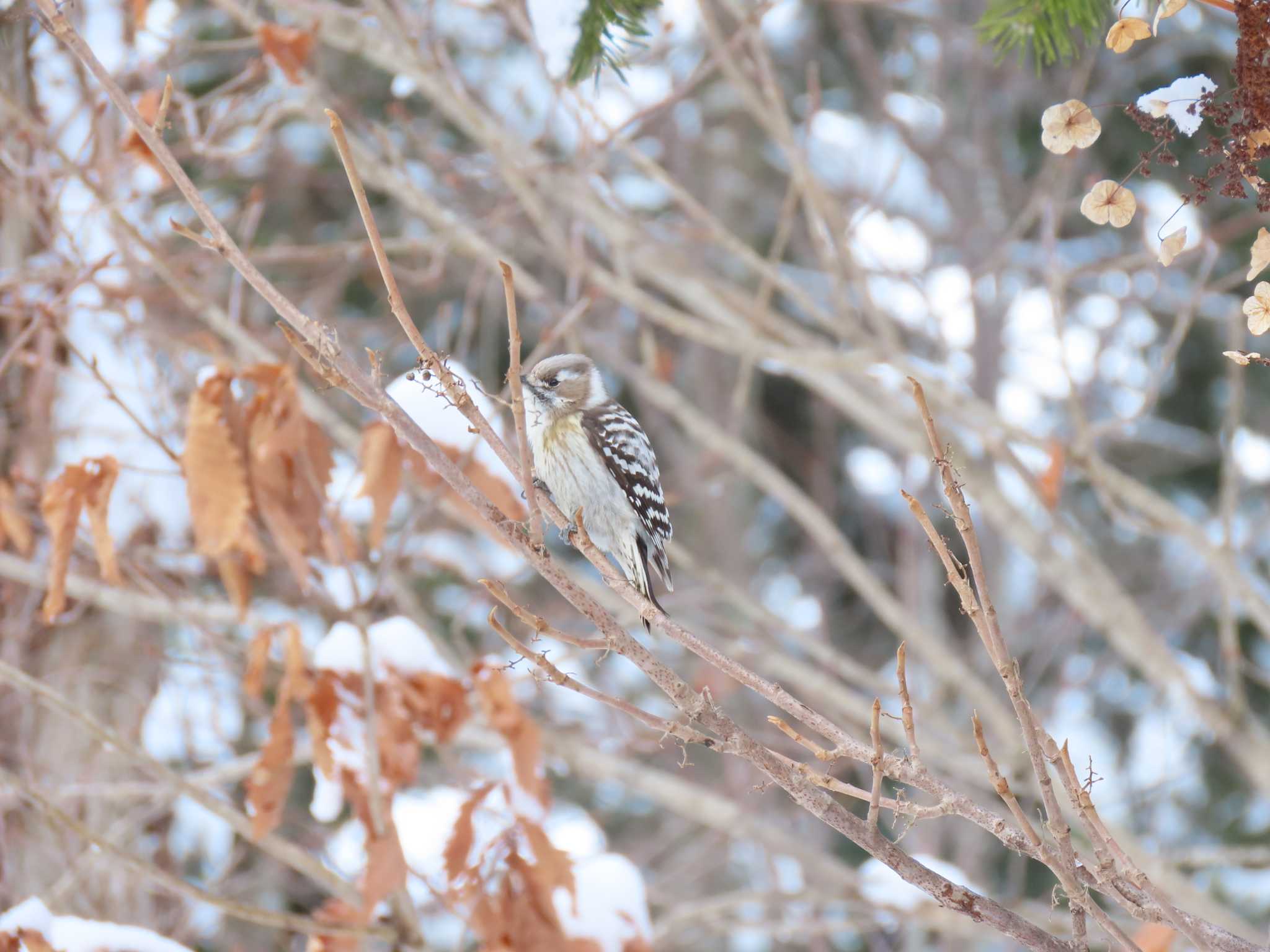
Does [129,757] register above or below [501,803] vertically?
below

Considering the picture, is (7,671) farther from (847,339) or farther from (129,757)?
(847,339)

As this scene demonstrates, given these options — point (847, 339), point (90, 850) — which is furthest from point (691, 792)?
point (90, 850)

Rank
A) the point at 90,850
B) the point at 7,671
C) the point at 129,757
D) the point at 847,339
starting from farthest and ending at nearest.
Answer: the point at 847,339 < the point at 90,850 < the point at 129,757 < the point at 7,671

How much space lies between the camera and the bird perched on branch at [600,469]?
13.4ft

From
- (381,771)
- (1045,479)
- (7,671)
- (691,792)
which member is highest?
(1045,479)

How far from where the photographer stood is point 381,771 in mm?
3676

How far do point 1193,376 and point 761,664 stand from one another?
17.6ft

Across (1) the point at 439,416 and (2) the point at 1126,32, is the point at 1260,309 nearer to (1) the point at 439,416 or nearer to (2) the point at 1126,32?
(2) the point at 1126,32

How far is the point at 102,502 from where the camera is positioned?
121 inches

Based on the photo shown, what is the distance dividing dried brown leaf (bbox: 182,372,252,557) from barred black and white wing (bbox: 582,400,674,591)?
1.40 meters

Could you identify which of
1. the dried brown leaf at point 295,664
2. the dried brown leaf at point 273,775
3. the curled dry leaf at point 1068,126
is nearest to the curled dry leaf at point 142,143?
the dried brown leaf at point 295,664

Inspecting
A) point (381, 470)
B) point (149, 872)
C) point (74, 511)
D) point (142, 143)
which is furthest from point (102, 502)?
point (142, 143)

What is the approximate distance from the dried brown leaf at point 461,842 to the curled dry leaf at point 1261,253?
2.47 metres

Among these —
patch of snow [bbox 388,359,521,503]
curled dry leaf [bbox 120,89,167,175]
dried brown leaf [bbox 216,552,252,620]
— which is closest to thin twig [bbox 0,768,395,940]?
dried brown leaf [bbox 216,552,252,620]
